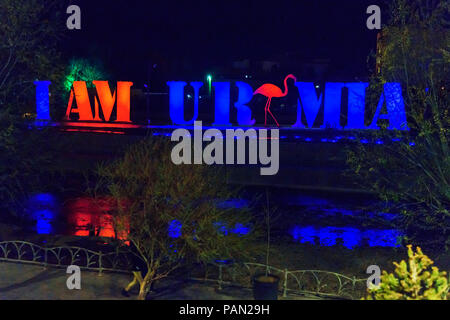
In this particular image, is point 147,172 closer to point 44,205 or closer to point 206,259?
point 206,259

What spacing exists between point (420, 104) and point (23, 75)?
8461mm

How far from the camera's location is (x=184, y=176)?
7180 millimetres

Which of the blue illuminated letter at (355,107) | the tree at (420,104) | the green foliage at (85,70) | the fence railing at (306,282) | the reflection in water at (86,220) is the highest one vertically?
the green foliage at (85,70)

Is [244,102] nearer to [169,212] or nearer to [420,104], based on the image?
[420,104]

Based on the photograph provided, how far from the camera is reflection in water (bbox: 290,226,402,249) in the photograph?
12.3 m

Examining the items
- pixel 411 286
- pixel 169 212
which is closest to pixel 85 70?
pixel 169 212

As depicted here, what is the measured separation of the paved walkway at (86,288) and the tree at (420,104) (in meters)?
3.89

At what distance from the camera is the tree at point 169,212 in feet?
23.1

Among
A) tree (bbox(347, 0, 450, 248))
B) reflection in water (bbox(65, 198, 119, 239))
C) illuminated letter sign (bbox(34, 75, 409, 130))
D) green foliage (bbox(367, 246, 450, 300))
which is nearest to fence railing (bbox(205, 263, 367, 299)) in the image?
tree (bbox(347, 0, 450, 248))

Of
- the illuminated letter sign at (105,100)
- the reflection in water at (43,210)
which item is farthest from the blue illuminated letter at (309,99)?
the reflection in water at (43,210)

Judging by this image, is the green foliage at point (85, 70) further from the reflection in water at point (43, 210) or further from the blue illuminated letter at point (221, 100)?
the reflection in water at point (43, 210)

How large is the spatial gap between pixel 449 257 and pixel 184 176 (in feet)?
23.2

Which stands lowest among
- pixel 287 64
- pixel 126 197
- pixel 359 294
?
pixel 359 294

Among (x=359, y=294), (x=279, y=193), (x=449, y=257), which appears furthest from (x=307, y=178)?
(x=359, y=294)
